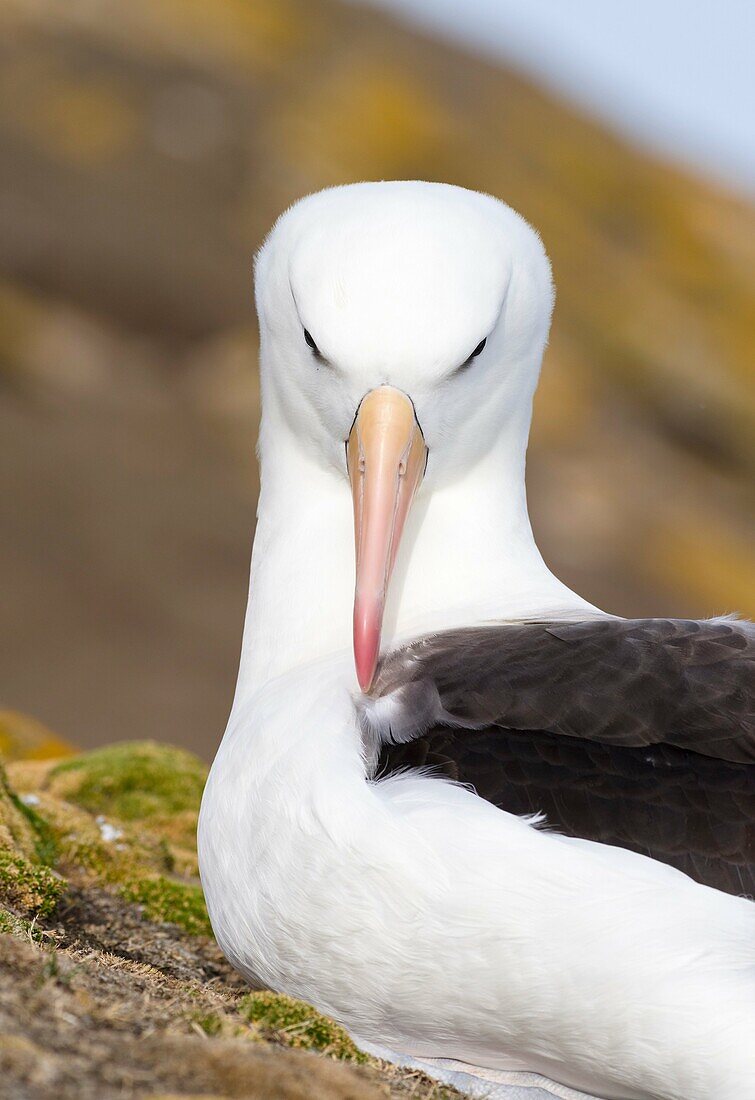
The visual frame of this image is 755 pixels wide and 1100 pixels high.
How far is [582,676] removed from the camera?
13.4 ft

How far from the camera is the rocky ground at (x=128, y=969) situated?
2.87 meters

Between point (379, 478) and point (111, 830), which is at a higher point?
point (379, 478)

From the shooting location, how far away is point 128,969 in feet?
14.6

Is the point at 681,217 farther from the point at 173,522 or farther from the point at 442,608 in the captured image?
the point at 442,608

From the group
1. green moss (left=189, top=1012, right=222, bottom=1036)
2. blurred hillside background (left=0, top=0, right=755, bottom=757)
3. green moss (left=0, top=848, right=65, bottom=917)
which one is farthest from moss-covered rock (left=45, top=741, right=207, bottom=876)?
blurred hillside background (left=0, top=0, right=755, bottom=757)

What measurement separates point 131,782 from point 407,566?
3157 millimetres

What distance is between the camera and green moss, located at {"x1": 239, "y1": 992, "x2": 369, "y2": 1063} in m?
3.79

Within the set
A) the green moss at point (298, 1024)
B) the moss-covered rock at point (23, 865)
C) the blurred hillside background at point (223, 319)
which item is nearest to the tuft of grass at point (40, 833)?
the moss-covered rock at point (23, 865)

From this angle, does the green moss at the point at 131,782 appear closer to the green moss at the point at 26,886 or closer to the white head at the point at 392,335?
the green moss at the point at 26,886

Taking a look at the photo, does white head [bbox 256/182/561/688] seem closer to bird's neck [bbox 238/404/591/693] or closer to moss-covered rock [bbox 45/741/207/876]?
bird's neck [bbox 238/404/591/693]

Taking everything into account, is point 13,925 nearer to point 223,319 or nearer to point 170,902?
point 170,902

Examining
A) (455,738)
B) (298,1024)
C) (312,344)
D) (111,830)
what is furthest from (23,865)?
(312,344)

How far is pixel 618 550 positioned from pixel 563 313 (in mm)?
10896

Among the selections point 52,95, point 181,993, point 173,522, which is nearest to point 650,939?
point 181,993
